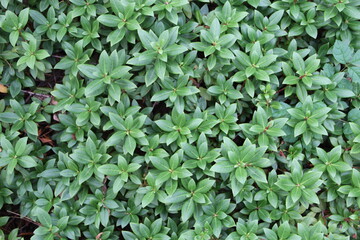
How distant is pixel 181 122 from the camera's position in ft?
9.73

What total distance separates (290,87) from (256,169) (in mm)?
822

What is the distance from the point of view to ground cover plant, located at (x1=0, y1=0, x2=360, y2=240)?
9.46 ft

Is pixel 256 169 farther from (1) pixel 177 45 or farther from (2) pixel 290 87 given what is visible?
(1) pixel 177 45

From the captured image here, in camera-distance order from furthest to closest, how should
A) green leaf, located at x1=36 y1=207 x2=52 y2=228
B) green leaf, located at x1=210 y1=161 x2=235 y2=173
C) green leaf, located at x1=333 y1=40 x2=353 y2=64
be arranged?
1. green leaf, located at x1=333 y1=40 x2=353 y2=64
2. green leaf, located at x1=36 y1=207 x2=52 y2=228
3. green leaf, located at x1=210 y1=161 x2=235 y2=173

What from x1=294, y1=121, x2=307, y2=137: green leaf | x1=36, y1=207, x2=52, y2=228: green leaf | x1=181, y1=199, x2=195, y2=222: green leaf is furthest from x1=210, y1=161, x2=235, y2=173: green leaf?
x1=36, y1=207, x2=52, y2=228: green leaf

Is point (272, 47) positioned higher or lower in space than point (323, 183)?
higher

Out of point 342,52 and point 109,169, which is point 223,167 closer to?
point 109,169

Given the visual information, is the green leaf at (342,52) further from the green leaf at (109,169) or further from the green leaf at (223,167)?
the green leaf at (109,169)

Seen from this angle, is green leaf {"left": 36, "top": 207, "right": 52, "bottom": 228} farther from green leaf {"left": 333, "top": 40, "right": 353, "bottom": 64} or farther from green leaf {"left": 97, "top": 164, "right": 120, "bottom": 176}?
green leaf {"left": 333, "top": 40, "right": 353, "bottom": 64}

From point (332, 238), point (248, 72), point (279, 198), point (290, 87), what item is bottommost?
point (332, 238)

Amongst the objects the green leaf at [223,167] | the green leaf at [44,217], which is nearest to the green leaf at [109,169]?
the green leaf at [44,217]

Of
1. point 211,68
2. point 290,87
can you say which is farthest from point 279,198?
point 211,68

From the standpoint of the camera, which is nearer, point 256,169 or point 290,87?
point 256,169

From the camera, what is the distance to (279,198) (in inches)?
118
